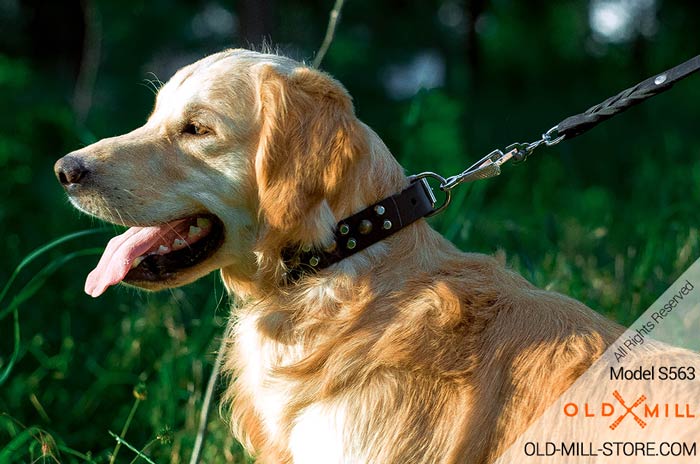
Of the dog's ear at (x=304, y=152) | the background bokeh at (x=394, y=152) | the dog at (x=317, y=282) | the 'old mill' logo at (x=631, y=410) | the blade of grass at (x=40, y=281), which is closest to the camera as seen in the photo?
the 'old mill' logo at (x=631, y=410)

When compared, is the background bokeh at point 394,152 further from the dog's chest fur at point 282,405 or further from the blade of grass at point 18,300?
the dog's chest fur at point 282,405

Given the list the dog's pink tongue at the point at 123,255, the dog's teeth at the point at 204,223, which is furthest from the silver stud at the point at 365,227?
the dog's pink tongue at the point at 123,255

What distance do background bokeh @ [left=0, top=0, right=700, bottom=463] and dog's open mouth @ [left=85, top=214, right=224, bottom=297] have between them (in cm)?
36

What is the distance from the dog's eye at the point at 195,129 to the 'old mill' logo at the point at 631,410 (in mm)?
1442

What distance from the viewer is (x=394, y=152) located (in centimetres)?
804

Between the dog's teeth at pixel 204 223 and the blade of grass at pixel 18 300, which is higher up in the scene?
the dog's teeth at pixel 204 223

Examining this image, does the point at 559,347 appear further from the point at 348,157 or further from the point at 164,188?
the point at 164,188

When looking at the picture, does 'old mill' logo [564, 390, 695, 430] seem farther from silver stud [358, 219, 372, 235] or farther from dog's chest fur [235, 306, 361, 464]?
silver stud [358, 219, 372, 235]

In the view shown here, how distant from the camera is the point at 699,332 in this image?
3.98m

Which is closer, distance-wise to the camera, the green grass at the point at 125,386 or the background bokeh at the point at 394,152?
the green grass at the point at 125,386

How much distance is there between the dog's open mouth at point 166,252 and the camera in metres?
2.91

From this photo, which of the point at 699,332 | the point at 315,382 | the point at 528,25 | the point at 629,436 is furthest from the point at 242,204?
the point at 528,25

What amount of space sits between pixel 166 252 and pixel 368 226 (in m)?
0.70

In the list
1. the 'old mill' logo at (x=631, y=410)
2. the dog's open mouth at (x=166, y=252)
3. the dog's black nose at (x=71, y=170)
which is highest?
the dog's black nose at (x=71, y=170)
